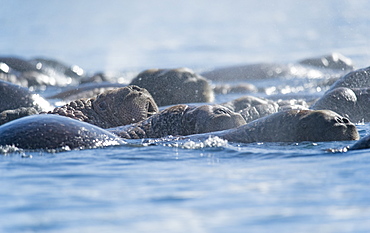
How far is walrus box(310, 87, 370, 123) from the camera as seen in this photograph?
30.6 feet

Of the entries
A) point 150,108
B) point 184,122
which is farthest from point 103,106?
point 184,122

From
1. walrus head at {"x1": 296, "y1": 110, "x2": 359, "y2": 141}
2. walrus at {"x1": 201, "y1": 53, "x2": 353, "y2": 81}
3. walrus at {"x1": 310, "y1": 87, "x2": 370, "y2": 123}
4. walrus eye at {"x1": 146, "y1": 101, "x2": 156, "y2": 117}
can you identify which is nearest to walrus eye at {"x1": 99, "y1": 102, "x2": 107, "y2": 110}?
walrus eye at {"x1": 146, "y1": 101, "x2": 156, "y2": 117}

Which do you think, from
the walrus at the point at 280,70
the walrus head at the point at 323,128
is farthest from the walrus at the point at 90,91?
the walrus at the point at 280,70

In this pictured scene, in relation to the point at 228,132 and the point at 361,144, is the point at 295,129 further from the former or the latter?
the point at 361,144

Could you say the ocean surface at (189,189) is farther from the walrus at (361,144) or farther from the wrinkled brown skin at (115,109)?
the wrinkled brown skin at (115,109)

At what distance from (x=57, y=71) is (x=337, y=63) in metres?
9.55

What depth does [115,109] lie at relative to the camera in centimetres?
878

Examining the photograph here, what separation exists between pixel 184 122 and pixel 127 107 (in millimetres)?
1085

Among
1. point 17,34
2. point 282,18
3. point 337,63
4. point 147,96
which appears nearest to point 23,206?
point 147,96

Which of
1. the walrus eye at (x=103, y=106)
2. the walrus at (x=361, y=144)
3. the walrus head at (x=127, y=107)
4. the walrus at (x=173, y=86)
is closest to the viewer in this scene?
the walrus at (x=361, y=144)

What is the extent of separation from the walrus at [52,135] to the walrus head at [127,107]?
5.71ft

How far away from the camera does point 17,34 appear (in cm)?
5666

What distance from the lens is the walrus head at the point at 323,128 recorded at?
22.0ft

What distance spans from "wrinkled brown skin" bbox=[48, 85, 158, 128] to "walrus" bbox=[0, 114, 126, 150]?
1.75 meters
